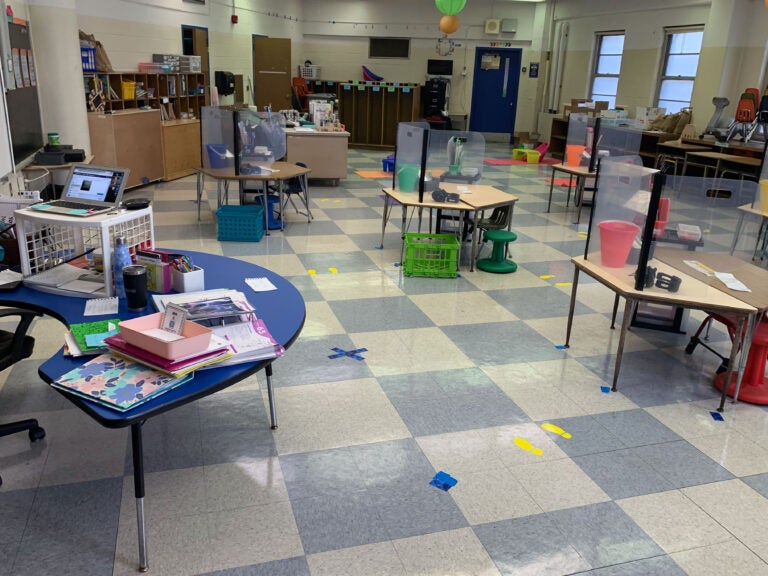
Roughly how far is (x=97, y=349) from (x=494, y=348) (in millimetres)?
2605

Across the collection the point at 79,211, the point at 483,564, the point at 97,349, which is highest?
the point at 79,211

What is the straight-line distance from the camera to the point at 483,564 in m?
2.24

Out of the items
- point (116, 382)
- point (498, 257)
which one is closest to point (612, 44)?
point (498, 257)

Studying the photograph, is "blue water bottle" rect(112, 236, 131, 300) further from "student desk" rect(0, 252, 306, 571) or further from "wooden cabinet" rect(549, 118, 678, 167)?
"wooden cabinet" rect(549, 118, 678, 167)

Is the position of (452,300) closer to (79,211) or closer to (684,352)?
(684,352)

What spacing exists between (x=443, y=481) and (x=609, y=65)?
1228cm

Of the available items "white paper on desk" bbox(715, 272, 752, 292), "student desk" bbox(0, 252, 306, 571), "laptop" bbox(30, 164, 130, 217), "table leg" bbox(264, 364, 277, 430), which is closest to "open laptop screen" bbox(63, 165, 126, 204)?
"laptop" bbox(30, 164, 130, 217)

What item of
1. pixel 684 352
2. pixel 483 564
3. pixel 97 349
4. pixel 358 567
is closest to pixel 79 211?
pixel 97 349

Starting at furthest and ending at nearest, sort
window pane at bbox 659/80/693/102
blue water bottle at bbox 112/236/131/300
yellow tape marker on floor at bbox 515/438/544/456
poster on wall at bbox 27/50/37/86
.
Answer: window pane at bbox 659/80/693/102, poster on wall at bbox 27/50/37/86, yellow tape marker on floor at bbox 515/438/544/456, blue water bottle at bbox 112/236/131/300

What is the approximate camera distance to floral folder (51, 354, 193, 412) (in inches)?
74.5

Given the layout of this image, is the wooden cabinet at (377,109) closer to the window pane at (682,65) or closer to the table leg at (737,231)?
the window pane at (682,65)

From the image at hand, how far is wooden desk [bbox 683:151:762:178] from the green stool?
4.81 m

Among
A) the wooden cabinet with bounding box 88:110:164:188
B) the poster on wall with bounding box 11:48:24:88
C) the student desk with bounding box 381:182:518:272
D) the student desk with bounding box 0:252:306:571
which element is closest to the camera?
the student desk with bounding box 0:252:306:571

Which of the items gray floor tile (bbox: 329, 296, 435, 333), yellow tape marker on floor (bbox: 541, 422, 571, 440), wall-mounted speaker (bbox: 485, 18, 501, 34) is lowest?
yellow tape marker on floor (bbox: 541, 422, 571, 440)
